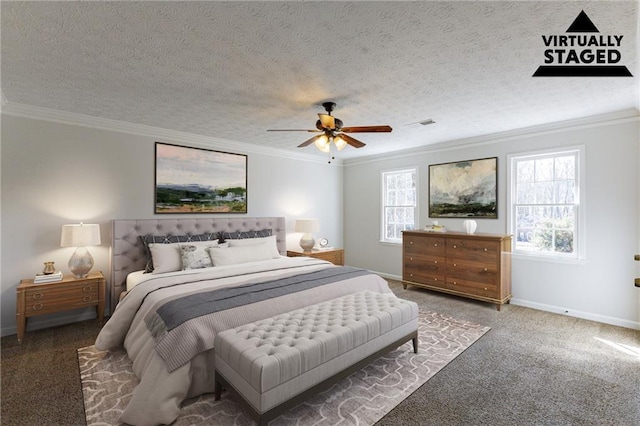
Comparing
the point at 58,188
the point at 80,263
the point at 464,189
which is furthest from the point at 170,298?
the point at 464,189

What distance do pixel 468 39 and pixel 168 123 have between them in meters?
3.68

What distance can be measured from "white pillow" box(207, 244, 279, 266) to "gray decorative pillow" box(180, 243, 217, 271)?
0.08 meters

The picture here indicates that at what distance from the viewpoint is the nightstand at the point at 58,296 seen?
310cm

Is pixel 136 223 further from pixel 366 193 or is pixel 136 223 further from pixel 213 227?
pixel 366 193

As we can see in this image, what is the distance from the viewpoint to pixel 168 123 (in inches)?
159

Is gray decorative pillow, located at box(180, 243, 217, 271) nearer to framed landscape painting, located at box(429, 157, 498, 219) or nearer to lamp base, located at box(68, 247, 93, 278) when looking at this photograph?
lamp base, located at box(68, 247, 93, 278)

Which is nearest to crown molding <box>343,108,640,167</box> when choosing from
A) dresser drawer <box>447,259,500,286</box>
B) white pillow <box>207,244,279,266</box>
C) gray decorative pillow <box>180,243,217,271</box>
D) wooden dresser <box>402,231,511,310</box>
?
wooden dresser <box>402,231,511,310</box>

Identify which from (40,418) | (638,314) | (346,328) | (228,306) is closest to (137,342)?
(40,418)

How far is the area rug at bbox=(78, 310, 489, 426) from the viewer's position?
2.00 metres

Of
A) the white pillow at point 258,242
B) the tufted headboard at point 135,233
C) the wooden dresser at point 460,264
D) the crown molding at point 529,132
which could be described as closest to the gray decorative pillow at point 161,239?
the tufted headboard at point 135,233

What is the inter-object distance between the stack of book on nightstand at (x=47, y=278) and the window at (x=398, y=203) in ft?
17.0

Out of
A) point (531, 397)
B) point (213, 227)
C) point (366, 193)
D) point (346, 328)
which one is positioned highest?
point (366, 193)

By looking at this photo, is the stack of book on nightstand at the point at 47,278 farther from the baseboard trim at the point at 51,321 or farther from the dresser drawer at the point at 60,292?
the baseboard trim at the point at 51,321

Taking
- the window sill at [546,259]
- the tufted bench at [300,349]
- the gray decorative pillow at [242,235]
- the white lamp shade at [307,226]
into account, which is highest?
the white lamp shade at [307,226]
